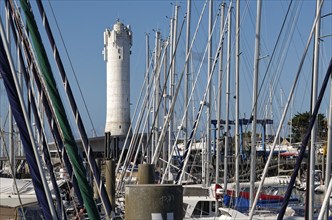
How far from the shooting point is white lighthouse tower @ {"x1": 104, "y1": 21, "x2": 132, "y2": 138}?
69125mm

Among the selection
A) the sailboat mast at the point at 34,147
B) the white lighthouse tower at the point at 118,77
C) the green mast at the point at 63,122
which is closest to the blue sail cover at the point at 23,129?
the sailboat mast at the point at 34,147

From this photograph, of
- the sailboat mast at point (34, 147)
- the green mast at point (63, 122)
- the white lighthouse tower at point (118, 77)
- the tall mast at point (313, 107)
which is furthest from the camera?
the white lighthouse tower at point (118, 77)

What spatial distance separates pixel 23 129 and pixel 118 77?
62.8m

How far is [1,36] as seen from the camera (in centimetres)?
750

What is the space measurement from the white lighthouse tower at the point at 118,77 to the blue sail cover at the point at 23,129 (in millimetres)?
60419

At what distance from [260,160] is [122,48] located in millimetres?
36784

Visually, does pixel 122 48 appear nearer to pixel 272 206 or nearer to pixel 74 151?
pixel 272 206

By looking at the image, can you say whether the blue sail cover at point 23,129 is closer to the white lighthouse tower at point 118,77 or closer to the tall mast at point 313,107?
the tall mast at point 313,107

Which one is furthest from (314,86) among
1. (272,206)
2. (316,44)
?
(272,206)

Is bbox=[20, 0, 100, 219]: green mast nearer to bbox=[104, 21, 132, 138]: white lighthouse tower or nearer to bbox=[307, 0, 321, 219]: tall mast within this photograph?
bbox=[307, 0, 321, 219]: tall mast

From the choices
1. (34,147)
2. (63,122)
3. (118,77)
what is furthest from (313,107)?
(118,77)

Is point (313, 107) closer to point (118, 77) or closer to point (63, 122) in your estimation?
point (63, 122)

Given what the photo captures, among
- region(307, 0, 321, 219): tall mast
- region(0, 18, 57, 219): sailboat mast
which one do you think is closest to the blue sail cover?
region(0, 18, 57, 219): sailboat mast

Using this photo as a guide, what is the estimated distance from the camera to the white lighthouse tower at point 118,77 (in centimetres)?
6912
